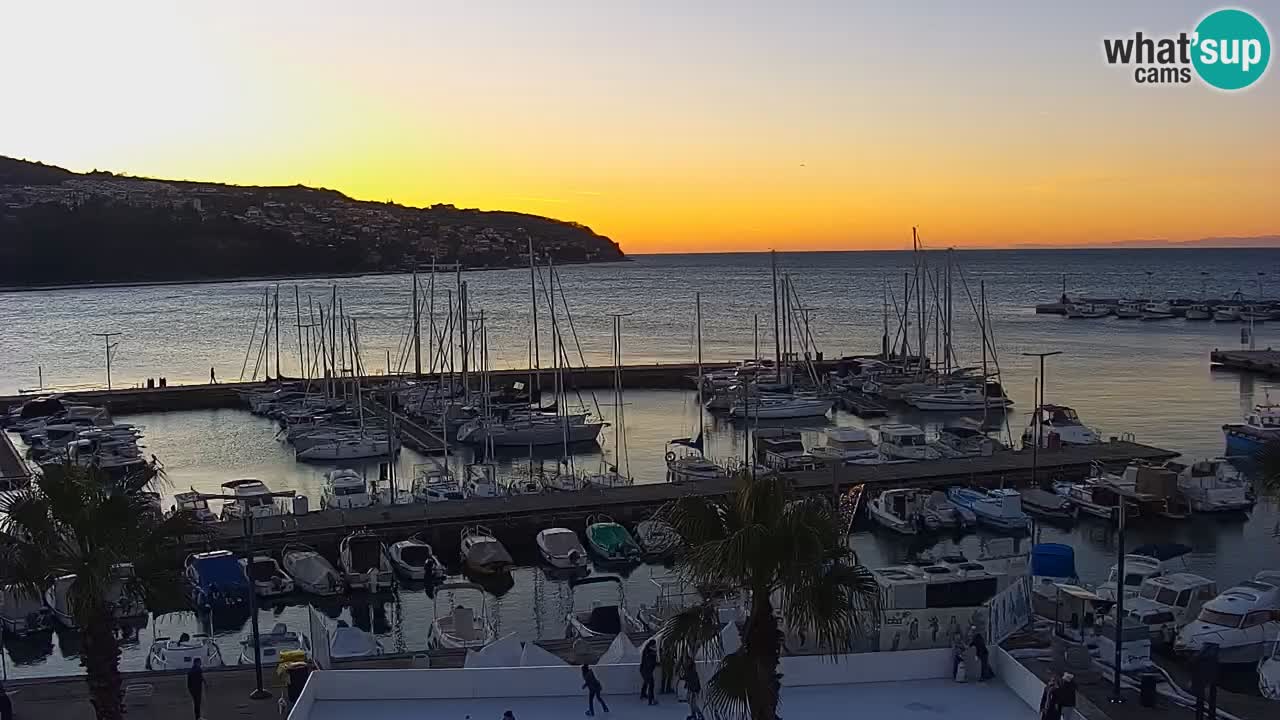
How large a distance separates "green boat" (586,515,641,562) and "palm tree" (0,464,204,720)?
1788 centimetres

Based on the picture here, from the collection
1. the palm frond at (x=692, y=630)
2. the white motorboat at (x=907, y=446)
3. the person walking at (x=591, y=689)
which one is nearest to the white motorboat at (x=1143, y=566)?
the white motorboat at (x=907, y=446)

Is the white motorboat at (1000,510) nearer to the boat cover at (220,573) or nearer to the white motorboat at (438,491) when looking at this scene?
the white motorboat at (438,491)

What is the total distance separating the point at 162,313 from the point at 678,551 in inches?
5925

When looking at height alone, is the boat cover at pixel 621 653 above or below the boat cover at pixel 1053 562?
above

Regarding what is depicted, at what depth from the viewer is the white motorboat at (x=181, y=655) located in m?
20.5

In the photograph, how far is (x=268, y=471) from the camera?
43.8m

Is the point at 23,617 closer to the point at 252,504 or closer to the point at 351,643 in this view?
the point at 351,643

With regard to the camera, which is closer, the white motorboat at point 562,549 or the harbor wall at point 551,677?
the harbor wall at point 551,677

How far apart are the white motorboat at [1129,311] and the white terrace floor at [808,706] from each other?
107 meters

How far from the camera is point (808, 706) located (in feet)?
41.8

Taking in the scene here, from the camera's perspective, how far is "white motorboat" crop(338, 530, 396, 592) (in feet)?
→ 88.7

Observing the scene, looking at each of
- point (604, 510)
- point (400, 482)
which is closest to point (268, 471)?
point (400, 482)

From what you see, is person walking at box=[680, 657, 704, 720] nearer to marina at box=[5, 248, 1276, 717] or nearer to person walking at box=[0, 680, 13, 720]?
marina at box=[5, 248, 1276, 717]

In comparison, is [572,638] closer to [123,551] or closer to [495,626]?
[495,626]
